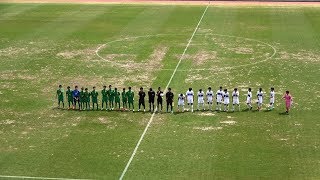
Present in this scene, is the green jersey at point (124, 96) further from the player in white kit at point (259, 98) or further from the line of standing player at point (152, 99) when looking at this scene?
the player in white kit at point (259, 98)

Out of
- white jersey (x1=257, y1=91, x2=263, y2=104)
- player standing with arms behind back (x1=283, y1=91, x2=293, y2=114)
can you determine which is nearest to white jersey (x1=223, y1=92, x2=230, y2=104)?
white jersey (x1=257, y1=91, x2=263, y2=104)

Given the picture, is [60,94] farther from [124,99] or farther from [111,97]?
Result: [124,99]

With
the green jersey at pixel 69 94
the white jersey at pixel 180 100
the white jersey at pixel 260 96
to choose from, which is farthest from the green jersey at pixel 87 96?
the white jersey at pixel 260 96

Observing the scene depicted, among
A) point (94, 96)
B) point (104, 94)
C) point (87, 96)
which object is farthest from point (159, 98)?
point (87, 96)

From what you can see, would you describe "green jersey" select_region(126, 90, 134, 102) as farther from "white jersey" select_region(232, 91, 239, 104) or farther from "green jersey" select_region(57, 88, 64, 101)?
"white jersey" select_region(232, 91, 239, 104)

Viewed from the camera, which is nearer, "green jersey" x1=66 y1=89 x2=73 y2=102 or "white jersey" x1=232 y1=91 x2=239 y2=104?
"white jersey" x1=232 y1=91 x2=239 y2=104

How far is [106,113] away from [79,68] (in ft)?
29.6

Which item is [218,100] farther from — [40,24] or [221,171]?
[40,24]

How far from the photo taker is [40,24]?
51.9m

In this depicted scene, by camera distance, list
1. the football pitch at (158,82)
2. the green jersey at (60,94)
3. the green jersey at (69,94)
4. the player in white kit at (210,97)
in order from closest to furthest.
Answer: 1. the football pitch at (158,82)
2. the player in white kit at (210,97)
3. the green jersey at (69,94)
4. the green jersey at (60,94)

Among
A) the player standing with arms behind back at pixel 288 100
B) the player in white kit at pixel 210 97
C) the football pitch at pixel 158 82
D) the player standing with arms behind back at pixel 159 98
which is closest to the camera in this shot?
the football pitch at pixel 158 82

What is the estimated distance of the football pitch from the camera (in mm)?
23984

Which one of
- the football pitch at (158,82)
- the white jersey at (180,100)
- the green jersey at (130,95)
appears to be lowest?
the football pitch at (158,82)

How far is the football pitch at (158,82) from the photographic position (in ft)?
78.7
